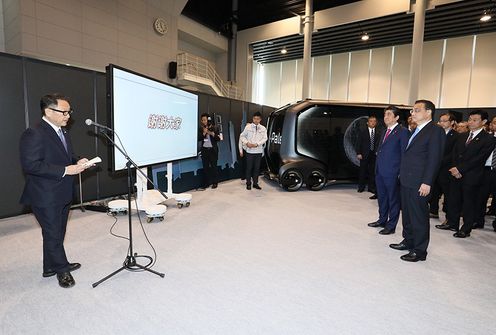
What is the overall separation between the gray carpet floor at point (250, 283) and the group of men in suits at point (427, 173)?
0.85 ft

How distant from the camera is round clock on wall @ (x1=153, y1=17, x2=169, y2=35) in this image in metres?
11.1

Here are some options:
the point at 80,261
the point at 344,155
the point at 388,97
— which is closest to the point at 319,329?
the point at 80,261

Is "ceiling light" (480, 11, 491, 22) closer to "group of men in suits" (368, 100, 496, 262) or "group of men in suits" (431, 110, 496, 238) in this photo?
"group of men in suits" (368, 100, 496, 262)

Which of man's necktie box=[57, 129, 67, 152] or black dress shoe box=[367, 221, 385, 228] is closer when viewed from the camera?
man's necktie box=[57, 129, 67, 152]

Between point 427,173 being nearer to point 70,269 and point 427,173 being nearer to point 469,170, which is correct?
point 469,170

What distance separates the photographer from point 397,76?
13109mm

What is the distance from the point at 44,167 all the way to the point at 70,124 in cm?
248

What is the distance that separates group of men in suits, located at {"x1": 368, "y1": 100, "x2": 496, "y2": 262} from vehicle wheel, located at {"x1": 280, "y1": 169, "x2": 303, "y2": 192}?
2.22 m

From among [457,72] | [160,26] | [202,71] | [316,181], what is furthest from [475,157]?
[202,71]

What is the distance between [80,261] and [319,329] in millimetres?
2153

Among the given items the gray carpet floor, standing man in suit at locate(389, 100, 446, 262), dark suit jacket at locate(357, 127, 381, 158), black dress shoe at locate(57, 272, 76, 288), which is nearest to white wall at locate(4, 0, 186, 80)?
the gray carpet floor

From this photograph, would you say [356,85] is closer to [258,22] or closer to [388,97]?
[388,97]

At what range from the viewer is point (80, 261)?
2.57 metres

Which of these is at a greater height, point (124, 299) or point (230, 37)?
point (230, 37)
